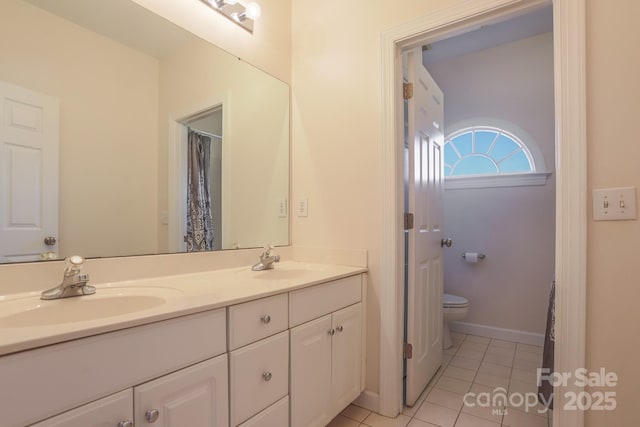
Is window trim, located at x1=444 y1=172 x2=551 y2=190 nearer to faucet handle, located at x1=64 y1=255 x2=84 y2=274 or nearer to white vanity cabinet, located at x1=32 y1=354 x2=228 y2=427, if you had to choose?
white vanity cabinet, located at x1=32 y1=354 x2=228 y2=427

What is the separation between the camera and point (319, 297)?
4.40 feet

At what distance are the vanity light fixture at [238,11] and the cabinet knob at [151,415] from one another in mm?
1715

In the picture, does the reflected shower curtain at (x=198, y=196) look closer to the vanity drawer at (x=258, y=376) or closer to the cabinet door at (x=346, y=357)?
the vanity drawer at (x=258, y=376)

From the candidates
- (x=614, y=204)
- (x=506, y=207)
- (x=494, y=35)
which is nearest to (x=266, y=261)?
(x=614, y=204)

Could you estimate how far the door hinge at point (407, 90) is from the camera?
171 cm

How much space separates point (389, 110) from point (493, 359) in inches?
78.7

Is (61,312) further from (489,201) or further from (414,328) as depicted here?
(489,201)

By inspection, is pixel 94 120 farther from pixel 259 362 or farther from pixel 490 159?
pixel 490 159

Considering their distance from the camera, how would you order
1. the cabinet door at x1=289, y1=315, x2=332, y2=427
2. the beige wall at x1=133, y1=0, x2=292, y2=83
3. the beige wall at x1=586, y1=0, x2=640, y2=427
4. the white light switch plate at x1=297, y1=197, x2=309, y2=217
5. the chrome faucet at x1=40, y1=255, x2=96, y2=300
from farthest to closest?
1. the white light switch plate at x1=297, y1=197, x2=309, y2=217
2. the beige wall at x1=133, y1=0, x2=292, y2=83
3. the cabinet door at x1=289, y1=315, x2=332, y2=427
4. the beige wall at x1=586, y1=0, x2=640, y2=427
5. the chrome faucet at x1=40, y1=255, x2=96, y2=300

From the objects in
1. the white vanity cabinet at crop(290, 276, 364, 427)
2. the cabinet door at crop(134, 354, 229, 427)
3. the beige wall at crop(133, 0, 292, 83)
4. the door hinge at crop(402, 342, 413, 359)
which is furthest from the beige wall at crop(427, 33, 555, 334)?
the cabinet door at crop(134, 354, 229, 427)

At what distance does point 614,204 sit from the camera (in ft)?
3.63

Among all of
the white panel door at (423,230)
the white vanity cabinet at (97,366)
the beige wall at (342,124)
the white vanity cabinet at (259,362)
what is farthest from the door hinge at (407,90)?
the white vanity cabinet at (97,366)

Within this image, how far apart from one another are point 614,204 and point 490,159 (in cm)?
189

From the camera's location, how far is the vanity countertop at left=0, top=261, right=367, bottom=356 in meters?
0.65
